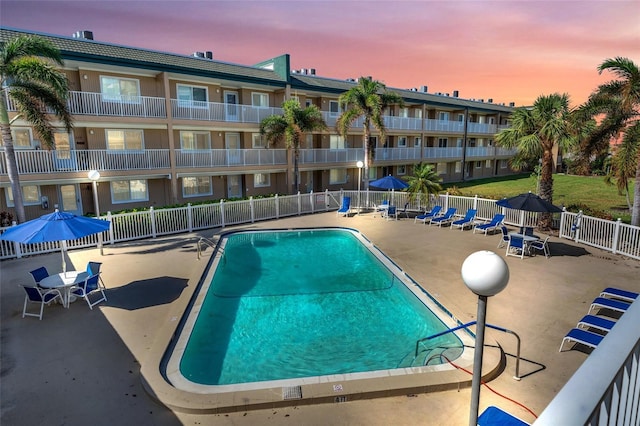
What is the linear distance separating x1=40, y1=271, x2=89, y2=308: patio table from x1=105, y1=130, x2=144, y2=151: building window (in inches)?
495

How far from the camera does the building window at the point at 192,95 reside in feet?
74.5

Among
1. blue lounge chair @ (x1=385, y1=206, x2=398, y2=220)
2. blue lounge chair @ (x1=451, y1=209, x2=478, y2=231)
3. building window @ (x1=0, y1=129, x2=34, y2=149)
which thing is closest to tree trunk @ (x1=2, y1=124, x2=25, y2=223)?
building window @ (x1=0, y1=129, x2=34, y2=149)

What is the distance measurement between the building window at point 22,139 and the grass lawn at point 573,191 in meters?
24.3

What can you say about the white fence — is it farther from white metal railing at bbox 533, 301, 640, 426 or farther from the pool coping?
white metal railing at bbox 533, 301, 640, 426

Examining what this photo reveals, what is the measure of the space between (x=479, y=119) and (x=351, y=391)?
4739cm

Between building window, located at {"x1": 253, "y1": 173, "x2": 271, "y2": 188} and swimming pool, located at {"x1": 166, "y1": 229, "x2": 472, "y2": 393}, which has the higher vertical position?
building window, located at {"x1": 253, "y1": 173, "x2": 271, "y2": 188}

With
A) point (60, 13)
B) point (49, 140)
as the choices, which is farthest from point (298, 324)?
point (60, 13)

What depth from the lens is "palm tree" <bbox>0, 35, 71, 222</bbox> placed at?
14.7m

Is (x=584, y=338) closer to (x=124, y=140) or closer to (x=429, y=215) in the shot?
(x=429, y=215)

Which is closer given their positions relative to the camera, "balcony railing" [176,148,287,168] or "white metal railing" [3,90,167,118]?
"white metal railing" [3,90,167,118]

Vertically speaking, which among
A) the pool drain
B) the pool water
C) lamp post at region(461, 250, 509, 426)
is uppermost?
lamp post at region(461, 250, 509, 426)

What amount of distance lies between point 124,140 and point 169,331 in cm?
1674

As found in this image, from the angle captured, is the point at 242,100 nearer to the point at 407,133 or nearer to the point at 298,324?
the point at 407,133

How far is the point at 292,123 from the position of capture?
23.6 metres
